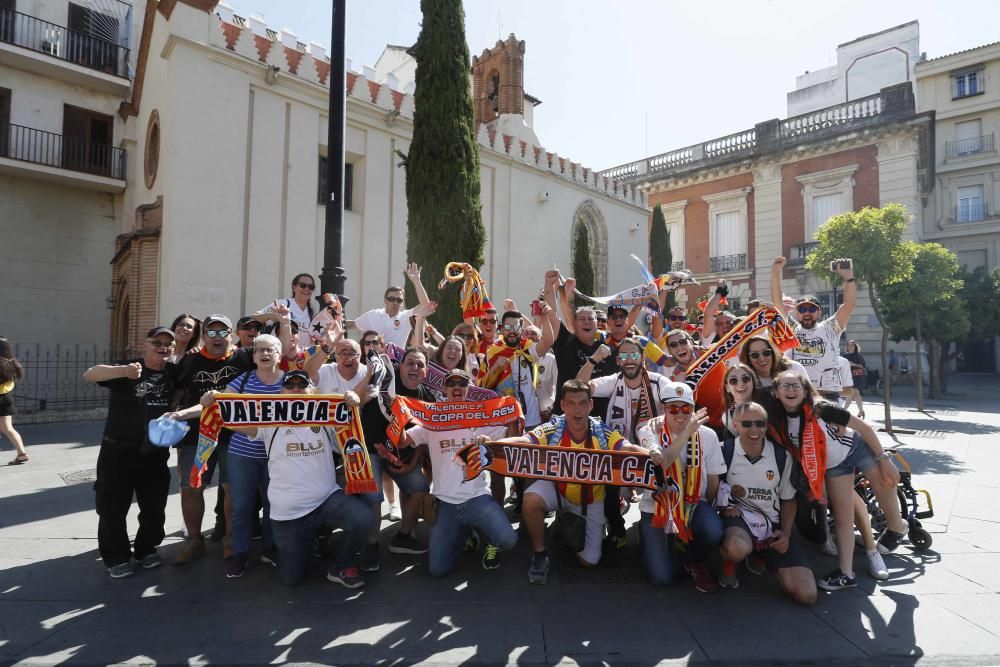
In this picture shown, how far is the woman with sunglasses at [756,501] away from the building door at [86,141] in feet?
61.2

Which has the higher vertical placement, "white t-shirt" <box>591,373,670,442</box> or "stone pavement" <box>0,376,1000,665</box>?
"white t-shirt" <box>591,373,670,442</box>

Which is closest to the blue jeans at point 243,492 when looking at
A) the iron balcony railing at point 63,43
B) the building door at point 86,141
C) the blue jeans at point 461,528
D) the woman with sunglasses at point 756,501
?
the blue jeans at point 461,528

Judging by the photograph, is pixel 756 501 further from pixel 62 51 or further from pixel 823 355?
pixel 62 51

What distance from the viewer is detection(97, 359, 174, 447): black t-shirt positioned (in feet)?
14.3

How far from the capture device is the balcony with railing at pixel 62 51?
49.9 ft

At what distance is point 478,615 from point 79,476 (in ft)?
21.0

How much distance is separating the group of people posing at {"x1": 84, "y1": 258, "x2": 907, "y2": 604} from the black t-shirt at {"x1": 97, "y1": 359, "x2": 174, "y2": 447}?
0.04 feet

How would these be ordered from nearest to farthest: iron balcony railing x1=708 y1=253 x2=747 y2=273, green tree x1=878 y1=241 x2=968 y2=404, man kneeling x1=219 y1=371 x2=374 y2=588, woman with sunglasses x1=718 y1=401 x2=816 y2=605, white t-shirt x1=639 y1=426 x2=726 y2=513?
woman with sunglasses x1=718 y1=401 x2=816 y2=605, man kneeling x1=219 y1=371 x2=374 y2=588, white t-shirt x1=639 y1=426 x2=726 y2=513, green tree x1=878 y1=241 x2=968 y2=404, iron balcony railing x1=708 y1=253 x2=747 y2=273

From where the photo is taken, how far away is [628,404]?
16.5 feet

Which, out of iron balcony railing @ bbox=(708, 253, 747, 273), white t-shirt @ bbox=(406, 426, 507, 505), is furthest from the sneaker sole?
iron balcony railing @ bbox=(708, 253, 747, 273)

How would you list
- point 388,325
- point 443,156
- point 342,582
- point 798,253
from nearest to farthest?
point 342,582 < point 388,325 < point 443,156 < point 798,253

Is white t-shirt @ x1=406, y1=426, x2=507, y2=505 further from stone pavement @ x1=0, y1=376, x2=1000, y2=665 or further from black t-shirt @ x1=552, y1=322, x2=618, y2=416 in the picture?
black t-shirt @ x1=552, y1=322, x2=618, y2=416

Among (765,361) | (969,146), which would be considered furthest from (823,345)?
(969,146)

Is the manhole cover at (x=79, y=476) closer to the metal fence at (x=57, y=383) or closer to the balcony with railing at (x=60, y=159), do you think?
the metal fence at (x=57, y=383)
